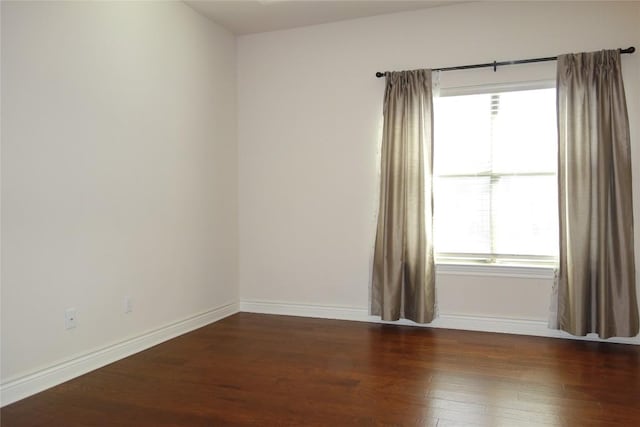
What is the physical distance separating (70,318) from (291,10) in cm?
314

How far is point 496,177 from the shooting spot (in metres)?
4.12

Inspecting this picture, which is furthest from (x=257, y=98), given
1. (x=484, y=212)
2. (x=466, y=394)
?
(x=466, y=394)

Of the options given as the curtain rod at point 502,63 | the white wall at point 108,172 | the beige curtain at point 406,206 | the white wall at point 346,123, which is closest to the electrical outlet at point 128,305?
the white wall at point 108,172

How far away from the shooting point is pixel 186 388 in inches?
110

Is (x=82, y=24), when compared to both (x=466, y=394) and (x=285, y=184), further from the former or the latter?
(x=466, y=394)

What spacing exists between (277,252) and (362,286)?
955mm

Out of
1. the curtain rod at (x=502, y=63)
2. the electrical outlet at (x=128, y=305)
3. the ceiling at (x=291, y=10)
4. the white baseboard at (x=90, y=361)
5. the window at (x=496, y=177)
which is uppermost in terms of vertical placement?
the ceiling at (x=291, y=10)

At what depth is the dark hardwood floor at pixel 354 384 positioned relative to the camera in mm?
2424

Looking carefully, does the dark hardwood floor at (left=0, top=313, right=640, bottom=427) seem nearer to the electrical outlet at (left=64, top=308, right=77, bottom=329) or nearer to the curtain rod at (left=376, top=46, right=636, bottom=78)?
the electrical outlet at (left=64, top=308, right=77, bottom=329)

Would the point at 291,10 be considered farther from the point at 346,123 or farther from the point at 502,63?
the point at 502,63

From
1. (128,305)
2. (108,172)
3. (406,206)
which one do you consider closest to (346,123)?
(406,206)

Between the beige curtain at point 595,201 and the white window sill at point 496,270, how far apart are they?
190 millimetres

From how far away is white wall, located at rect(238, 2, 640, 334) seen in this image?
3918 mm

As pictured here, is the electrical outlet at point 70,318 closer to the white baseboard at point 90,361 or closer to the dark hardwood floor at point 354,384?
the white baseboard at point 90,361
